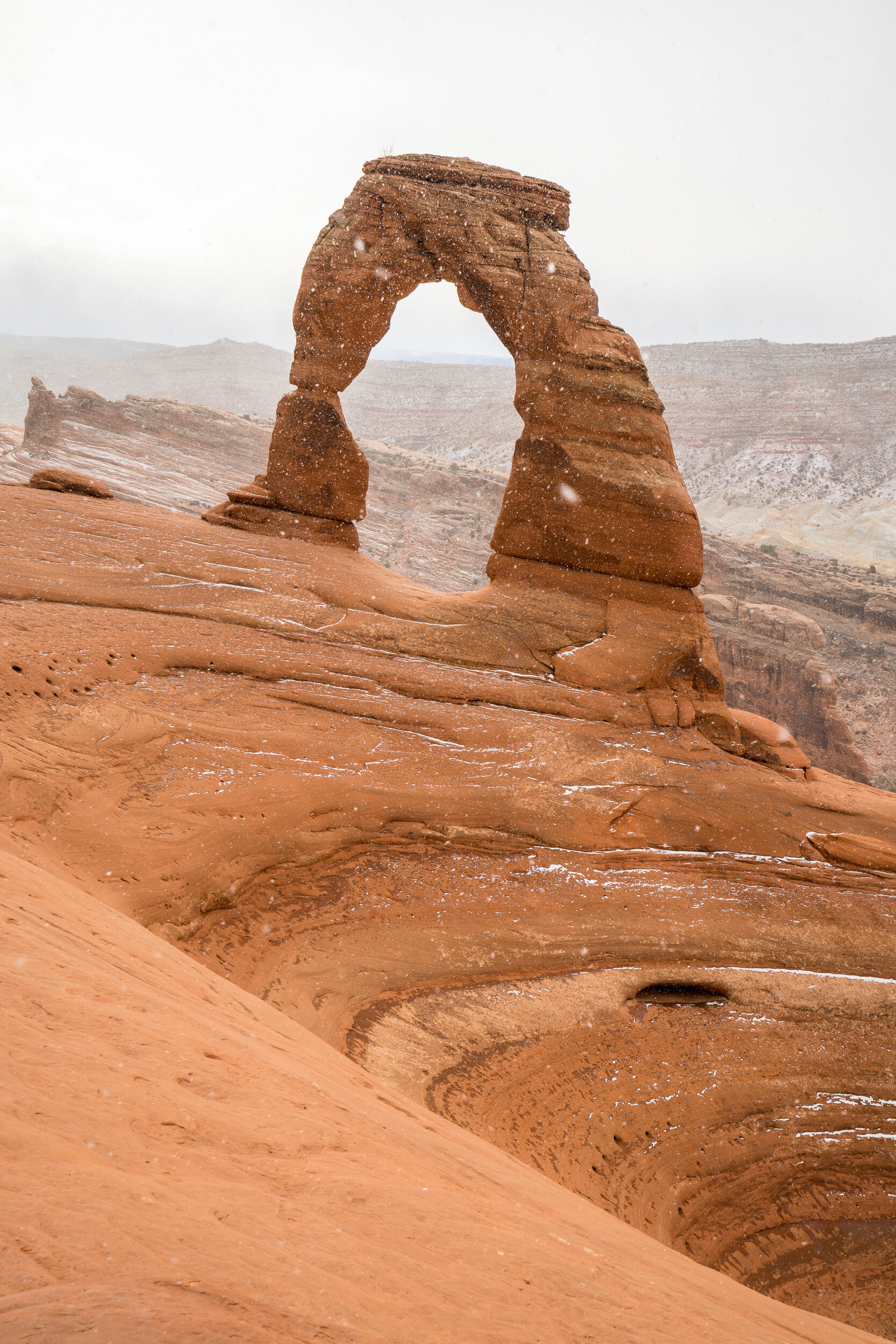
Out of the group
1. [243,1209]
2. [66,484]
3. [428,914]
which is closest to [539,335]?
[66,484]

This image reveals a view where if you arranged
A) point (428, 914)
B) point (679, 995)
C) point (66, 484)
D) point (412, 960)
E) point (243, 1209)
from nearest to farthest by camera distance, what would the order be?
point (243, 1209)
point (412, 960)
point (428, 914)
point (679, 995)
point (66, 484)

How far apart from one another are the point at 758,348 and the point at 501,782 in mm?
72219

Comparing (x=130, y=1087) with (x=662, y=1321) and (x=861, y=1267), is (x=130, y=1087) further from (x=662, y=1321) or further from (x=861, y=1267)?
(x=861, y=1267)

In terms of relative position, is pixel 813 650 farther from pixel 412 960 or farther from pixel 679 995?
pixel 412 960

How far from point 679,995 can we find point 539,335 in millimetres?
7338

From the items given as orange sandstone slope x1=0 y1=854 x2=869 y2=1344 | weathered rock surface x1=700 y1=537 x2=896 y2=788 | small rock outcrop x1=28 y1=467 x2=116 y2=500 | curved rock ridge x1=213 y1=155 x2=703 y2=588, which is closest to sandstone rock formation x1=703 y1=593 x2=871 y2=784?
weathered rock surface x1=700 y1=537 x2=896 y2=788

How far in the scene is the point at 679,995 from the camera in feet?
22.0

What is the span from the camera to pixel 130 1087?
95.5 inches

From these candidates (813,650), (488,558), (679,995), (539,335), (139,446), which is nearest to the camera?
(679,995)

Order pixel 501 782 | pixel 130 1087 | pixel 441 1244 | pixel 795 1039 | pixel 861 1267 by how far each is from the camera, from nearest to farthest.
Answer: pixel 441 1244
pixel 130 1087
pixel 861 1267
pixel 795 1039
pixel 501 782

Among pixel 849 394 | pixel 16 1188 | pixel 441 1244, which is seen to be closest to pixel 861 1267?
pixel 441 1244

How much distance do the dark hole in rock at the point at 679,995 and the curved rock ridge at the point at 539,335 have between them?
4.53 m

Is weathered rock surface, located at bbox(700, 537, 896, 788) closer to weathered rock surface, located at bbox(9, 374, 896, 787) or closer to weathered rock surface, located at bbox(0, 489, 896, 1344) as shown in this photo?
weathered rock surface, located at bbox(9, 374, 896, 787)

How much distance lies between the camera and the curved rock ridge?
29.6 ft
